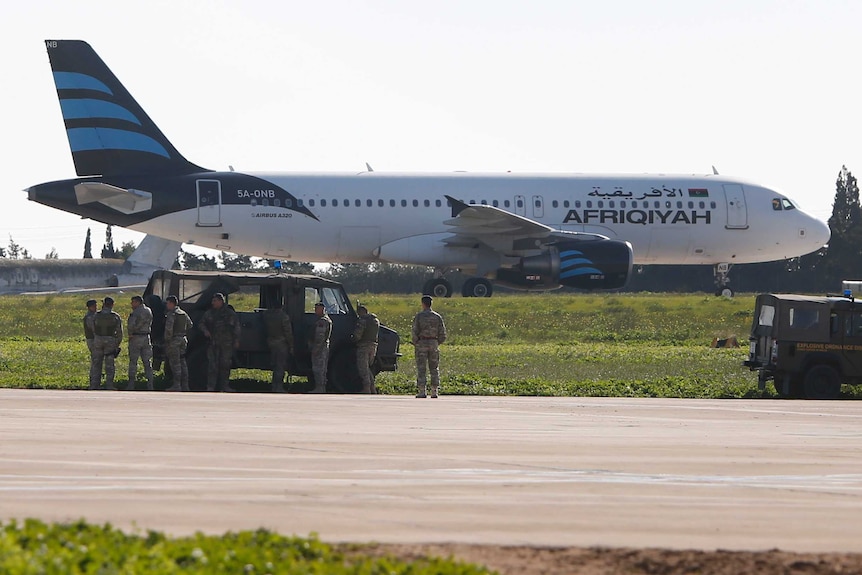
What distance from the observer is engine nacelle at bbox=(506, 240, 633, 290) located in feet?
134

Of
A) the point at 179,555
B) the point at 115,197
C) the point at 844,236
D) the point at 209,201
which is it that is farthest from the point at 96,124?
the point at 844,236

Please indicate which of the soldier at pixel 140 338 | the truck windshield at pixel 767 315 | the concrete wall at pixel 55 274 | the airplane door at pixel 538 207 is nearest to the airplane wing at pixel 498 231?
the airplane door at pixel 538 207

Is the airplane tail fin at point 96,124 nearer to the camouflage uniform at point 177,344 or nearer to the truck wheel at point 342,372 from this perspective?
the truck wheel at point 342,372

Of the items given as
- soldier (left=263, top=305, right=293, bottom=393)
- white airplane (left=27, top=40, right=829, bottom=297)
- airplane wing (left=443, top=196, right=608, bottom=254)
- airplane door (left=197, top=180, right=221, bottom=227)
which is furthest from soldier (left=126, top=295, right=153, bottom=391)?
airplane wing (left=443, top=196, right=608, bottom=254)

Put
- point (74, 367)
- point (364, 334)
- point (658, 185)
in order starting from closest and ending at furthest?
point (364, 334), point (74, 367), point (658, 185)

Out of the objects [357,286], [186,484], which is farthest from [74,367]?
[357,286]

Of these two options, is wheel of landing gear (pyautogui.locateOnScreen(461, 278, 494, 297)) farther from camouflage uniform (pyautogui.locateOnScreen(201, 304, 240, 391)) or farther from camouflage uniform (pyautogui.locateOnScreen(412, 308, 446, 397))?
camouflage uniform (pyautogui.locateOnScreen(412, 308, 446, 397))

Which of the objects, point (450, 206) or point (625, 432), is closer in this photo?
point (625, 432)

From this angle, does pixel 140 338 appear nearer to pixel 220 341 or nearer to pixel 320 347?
pixel 220 341

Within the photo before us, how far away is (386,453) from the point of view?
40.8 ft

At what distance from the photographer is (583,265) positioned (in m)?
40.9

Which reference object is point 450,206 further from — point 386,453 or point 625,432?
point 386,453

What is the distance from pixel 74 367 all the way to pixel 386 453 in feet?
45.5

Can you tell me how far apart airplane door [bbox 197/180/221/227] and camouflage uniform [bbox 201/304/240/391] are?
63.3 feet
